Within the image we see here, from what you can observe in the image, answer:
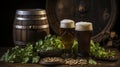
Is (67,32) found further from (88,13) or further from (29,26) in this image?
(88,13)

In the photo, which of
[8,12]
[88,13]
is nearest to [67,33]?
[88,13]

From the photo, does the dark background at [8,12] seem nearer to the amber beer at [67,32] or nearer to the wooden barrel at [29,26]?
the wooden barrel at [29,26]

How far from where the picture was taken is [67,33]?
4.53 ft

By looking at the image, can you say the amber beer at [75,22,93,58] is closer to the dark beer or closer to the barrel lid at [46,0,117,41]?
the dark beer

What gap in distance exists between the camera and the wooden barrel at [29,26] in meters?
1.57

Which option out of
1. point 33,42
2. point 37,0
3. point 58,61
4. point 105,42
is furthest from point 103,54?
point 37,0

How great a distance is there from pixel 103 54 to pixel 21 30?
47 cm

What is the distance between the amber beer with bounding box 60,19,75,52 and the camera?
1374 mm

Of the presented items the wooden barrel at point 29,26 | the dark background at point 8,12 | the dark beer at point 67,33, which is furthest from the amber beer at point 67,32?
the dark background at point 8,12

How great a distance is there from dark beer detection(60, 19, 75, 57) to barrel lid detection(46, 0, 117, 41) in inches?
22.8

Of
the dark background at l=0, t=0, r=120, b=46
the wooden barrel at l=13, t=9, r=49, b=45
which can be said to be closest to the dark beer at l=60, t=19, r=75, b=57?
the wooden barrel at l=13, t=9, r=49, b=45

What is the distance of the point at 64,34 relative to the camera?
4.55 feet

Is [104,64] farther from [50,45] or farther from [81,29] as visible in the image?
[50,45]

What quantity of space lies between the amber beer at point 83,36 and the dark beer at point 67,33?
0.04 metres
